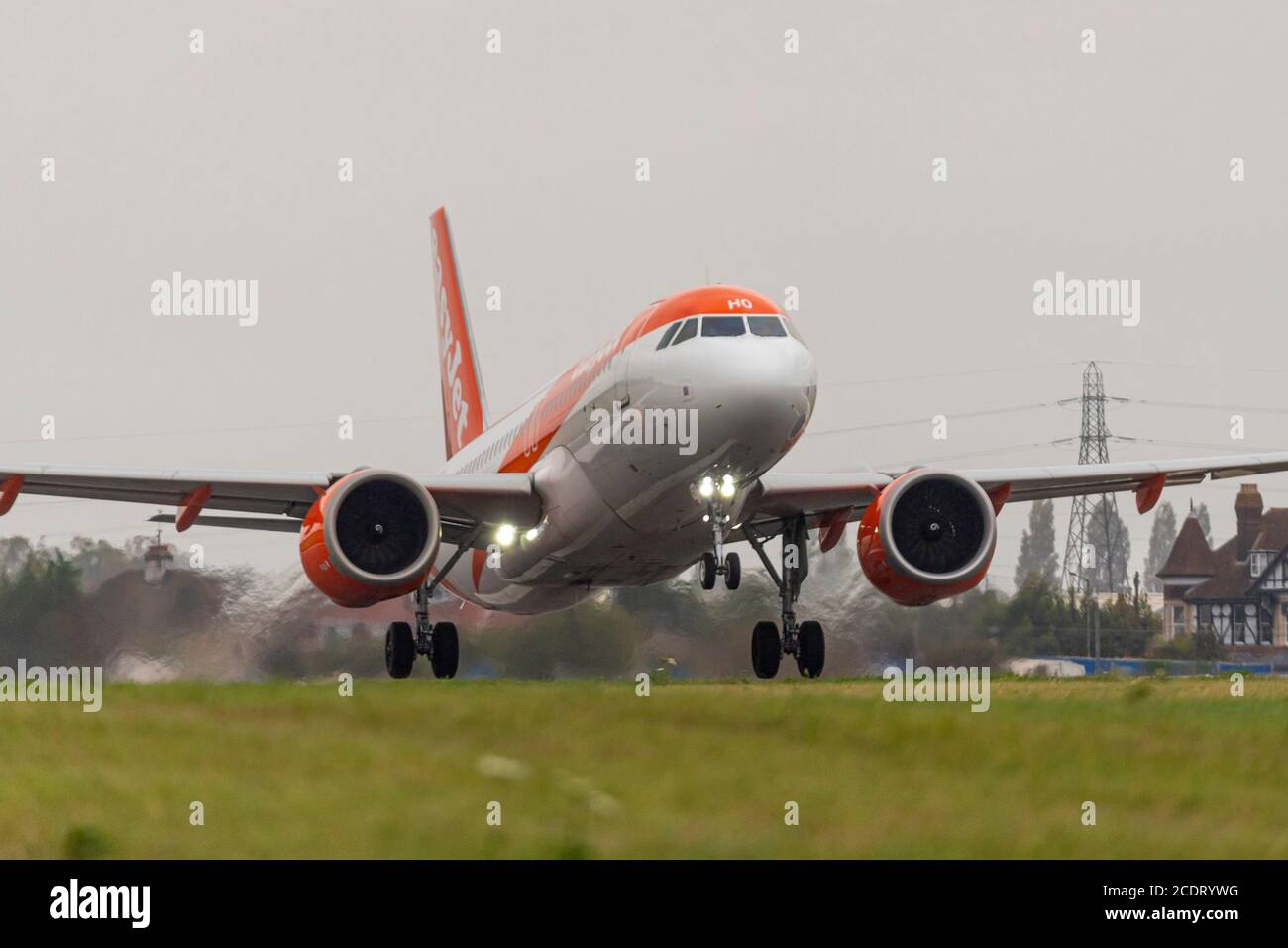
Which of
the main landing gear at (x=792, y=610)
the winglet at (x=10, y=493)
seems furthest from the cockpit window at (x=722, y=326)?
the winglet at (x=10, y=493)

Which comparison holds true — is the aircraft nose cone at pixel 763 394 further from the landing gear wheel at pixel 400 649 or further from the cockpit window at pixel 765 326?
the landing gear wheel at pixel 400 649

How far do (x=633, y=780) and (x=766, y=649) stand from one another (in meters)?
18.6

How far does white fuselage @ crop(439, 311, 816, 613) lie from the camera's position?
21.8 metres

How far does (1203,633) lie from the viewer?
116 ft

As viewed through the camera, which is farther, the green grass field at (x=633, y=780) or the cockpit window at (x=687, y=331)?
the cockpit window at (x=687, y=331)

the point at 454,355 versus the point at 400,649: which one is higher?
the point at 454,355

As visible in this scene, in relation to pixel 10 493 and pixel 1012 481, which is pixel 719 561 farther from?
pixel 10 493

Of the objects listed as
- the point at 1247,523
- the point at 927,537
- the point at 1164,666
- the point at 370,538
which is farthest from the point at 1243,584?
the point at 370,538

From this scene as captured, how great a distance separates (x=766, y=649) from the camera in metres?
28.5

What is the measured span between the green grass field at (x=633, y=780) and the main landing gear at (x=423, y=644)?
13.9 metres

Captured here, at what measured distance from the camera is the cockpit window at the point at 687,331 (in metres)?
22.5
